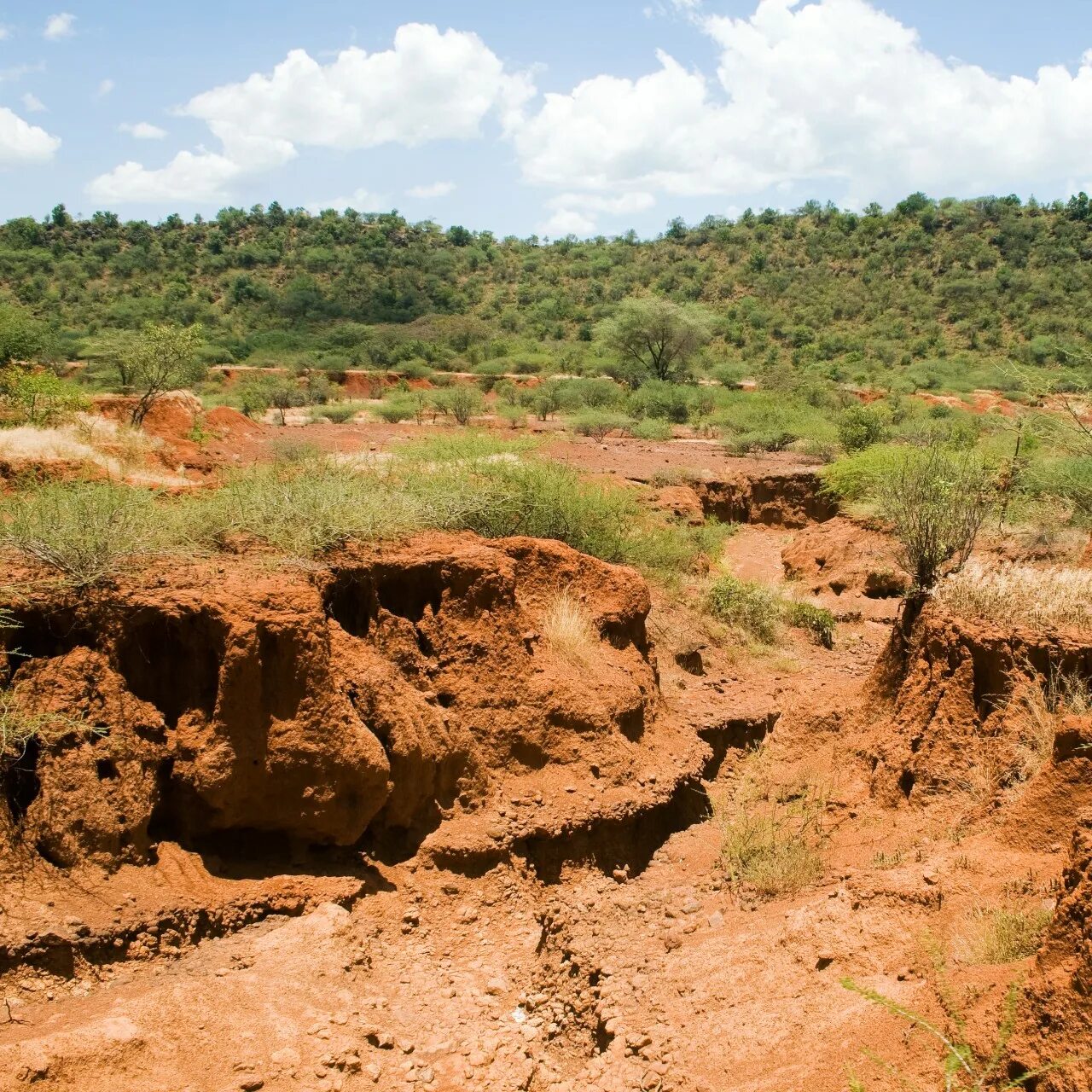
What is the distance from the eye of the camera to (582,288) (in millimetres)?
52719

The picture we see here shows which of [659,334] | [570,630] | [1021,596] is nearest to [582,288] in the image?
[659,334]

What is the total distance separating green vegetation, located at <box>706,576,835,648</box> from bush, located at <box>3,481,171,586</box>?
583cm

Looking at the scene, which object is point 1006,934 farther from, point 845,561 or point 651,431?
point 651,431

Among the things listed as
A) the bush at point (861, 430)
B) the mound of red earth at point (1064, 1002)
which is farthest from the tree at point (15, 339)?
the mound of red earth at point (1064, 1002)

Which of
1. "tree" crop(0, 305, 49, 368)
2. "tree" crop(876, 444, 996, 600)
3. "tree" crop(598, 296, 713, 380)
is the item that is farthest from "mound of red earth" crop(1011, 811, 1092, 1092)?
"tree" crop(598, 296, 713, 380)

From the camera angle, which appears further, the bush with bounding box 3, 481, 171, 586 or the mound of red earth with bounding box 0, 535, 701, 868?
the bush with bounding box 3, 481, 171, 586

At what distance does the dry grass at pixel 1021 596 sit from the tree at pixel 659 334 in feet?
87.6

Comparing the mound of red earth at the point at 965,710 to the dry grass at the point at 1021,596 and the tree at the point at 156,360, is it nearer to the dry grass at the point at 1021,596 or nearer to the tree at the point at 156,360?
the dry grass at the point at 1021,596

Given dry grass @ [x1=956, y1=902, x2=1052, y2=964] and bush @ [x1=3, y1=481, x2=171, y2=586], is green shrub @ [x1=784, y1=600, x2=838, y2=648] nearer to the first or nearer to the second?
dry grass @ [x1=956, y1=902, x2=1052, y2=964]

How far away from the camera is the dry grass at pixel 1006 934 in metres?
4.04

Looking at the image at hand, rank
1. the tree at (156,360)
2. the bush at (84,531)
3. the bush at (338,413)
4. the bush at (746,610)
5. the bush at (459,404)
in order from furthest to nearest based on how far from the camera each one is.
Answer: the bush at (338,413)
the bush at (459,404)
the tree at (156,360)
the bush at (746,610)
the bush at (84,531)

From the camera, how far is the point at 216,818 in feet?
17.5

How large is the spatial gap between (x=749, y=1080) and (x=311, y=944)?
216 cm

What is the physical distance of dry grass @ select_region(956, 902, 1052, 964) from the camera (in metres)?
4.04
